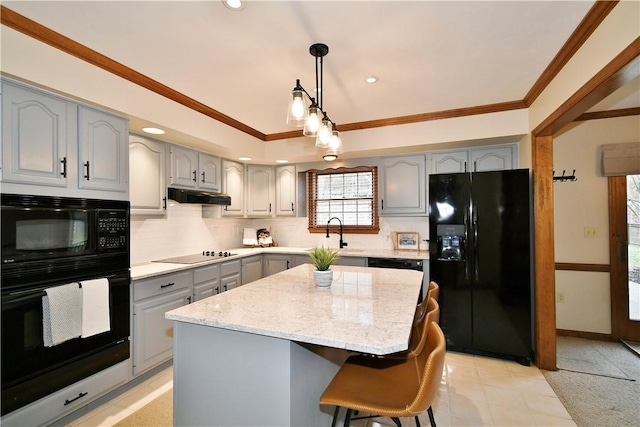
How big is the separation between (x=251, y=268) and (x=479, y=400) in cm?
276

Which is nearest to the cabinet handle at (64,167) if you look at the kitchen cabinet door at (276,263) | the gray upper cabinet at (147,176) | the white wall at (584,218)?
the gray upper cabinet at (147,176)

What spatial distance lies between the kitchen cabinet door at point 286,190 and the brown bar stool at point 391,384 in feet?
9.54

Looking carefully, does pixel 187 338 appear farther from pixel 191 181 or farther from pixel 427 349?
pixel 191 181

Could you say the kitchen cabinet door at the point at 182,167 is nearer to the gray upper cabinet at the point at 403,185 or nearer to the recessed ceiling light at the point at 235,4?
the recessed ceiling light at the point at 235,4

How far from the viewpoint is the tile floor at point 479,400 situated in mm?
2035

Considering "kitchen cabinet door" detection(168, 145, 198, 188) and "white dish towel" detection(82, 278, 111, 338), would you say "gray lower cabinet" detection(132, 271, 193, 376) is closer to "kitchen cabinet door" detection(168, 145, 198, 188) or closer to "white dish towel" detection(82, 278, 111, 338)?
"white dish towel" detection(82, 278, 111, 338)

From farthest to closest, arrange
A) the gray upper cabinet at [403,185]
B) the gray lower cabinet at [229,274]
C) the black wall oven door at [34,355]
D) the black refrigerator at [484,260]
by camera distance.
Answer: the gray upper cabinet at [403,185] → the gray lower cabinet at [229,274] → the black refrigerator at [484,260] → the black wall oven door at [34,355]

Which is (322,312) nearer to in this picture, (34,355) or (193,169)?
(34,355)

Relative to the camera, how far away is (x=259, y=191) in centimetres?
438

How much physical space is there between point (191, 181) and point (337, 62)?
2086mm

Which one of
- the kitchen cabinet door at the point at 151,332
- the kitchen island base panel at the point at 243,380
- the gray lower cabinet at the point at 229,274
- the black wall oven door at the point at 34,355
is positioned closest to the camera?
the kitchen island base panel at the point at 243,380

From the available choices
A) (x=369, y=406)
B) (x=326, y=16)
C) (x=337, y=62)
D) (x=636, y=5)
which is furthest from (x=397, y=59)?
(x=369, y=406)

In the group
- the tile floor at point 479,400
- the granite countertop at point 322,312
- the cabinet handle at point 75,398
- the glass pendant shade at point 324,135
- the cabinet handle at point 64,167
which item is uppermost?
the glass pendant shade at point 324,135

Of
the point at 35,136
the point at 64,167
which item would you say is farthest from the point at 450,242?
the point at 35,136
